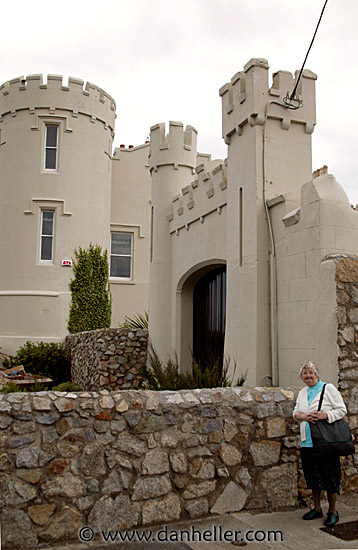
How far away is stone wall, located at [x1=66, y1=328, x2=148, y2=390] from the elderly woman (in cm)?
795

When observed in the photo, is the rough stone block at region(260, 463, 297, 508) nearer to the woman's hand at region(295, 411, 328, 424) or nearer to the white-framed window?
the woman's hand at region(295, 411, 328, 424)

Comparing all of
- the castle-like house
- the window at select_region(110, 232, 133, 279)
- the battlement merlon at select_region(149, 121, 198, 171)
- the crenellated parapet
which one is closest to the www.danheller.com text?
the castle-like house

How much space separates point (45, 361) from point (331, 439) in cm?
1290

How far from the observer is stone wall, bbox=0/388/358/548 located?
4.26 metres

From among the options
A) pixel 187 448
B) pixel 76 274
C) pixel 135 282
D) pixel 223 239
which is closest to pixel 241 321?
pixel 223 239

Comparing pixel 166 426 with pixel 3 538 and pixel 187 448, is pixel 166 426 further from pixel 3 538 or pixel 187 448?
pixel 3 538

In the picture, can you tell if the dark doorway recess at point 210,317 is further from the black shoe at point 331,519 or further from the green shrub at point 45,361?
the green shrub at point 45,361

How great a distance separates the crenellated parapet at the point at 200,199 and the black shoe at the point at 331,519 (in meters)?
6.28

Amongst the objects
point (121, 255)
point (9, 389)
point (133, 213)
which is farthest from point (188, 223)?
point (133, 213)

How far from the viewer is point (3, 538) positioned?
410cm

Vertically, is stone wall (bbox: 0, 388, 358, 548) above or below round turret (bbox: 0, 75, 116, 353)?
below

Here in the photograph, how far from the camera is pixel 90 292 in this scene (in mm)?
17859

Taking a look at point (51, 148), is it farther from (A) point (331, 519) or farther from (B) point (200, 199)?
(A) point (331, 519)

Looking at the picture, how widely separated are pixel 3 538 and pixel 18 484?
424mm
